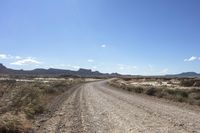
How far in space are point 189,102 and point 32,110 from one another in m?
14.5

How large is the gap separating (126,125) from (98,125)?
1410 mm

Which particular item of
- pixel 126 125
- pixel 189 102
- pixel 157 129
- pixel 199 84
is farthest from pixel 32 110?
pixel 199 84

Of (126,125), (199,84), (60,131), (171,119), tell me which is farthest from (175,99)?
(199,84)

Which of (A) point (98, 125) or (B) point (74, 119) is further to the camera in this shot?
(B) point (74, 119)

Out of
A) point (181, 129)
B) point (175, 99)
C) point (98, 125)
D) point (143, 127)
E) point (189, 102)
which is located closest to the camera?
point (181, 129)

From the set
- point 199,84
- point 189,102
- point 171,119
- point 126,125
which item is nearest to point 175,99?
point 189,102

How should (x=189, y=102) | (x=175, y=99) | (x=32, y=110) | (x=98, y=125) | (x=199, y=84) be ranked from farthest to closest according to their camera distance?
(x=199, y=84) < (x=175, y=99) < (x=189, y=102) < (x=32, y=110) < (x=98, y=125)

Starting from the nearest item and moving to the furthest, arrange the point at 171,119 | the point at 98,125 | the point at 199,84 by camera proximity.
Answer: the point at 98,125 → the point at 171,119 → the point at 199,84

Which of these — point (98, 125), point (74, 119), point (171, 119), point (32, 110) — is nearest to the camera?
point (98, 125)

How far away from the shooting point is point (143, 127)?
1461 cm

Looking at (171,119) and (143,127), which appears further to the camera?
(171,119)

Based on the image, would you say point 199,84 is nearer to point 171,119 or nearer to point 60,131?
point 171,119

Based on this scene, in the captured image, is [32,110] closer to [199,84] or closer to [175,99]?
[175,99]

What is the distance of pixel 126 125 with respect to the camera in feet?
50.3
